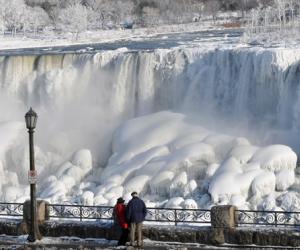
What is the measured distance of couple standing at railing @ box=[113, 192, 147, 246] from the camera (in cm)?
Answer: 1443

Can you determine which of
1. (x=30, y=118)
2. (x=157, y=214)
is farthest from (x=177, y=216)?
(x=30, y=118)

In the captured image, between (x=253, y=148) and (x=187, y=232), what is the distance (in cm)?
1254

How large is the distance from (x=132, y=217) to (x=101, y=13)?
3659 inches

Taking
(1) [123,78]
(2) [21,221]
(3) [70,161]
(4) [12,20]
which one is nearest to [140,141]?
(3) [70,161]

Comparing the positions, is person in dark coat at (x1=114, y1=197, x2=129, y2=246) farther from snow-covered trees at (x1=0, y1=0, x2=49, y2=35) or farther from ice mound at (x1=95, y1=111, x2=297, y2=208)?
snow-covered trees at (x1=0, y1=0, x2=49, y2=35)

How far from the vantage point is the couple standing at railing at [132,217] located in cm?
1443

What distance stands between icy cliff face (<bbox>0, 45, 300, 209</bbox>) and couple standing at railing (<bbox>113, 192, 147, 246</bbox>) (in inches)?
434

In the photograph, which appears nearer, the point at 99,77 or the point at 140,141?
the point at 140,141

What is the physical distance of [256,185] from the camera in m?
25.0

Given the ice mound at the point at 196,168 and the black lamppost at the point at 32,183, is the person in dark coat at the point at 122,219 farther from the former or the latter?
the ice mound at the point at 196,168

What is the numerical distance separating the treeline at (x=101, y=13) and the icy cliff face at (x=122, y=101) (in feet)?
153

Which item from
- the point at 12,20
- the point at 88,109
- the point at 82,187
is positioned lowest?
the point at 82,187

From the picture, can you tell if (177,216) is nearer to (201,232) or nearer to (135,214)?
(201,232)

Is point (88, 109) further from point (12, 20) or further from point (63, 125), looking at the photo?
point (12, 20)
